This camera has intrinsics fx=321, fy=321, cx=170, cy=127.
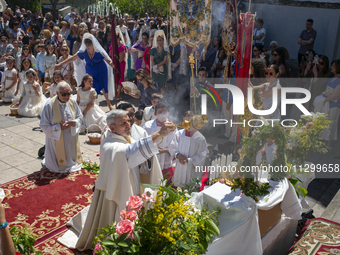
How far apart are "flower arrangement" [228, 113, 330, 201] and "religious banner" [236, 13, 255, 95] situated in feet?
1.61

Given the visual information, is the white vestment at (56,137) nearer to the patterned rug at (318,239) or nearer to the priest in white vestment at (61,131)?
the priest in white vestment at (61,131)

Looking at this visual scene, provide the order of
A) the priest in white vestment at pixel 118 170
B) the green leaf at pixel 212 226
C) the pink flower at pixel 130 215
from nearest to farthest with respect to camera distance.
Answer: the pink flower at pixel 130 215
the green leaf at pixel 212 226
the priest in white vestment at pixel 118 170

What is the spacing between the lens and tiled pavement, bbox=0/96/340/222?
4795mm

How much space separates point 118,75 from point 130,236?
628 centimetres

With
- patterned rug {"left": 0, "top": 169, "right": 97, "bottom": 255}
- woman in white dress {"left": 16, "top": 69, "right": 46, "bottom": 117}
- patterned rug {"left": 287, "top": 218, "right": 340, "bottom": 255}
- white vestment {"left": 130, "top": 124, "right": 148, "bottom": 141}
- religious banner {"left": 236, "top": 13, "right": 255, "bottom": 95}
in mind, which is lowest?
patterned rug {"left": 0, "top": 169, "right": 97, "bottom": 255}

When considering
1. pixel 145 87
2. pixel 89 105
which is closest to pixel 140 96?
pixel 145 87

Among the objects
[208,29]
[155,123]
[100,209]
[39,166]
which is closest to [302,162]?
[155,123]

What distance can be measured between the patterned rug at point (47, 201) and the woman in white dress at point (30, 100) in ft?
10.7

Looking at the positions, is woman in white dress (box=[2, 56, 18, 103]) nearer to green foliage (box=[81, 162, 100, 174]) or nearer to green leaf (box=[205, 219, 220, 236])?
green foliage (box=[81, 162, 100, 174])

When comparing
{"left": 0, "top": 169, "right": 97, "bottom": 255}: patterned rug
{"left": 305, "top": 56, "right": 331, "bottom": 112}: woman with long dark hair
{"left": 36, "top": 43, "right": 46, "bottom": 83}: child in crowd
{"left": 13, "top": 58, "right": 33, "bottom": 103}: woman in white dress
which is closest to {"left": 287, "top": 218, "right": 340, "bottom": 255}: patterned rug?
{"left": 0, "top": 169, "right": 97, "bottom": 255}: patterned rug


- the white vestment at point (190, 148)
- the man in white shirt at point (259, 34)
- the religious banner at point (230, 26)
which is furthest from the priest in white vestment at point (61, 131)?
the man in white shirt at point (259, 34)

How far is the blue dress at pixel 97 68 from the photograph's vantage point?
28.0ft

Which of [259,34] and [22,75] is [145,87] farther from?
[22,75]

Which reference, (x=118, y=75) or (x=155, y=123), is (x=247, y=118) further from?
(x=118, y=75)
